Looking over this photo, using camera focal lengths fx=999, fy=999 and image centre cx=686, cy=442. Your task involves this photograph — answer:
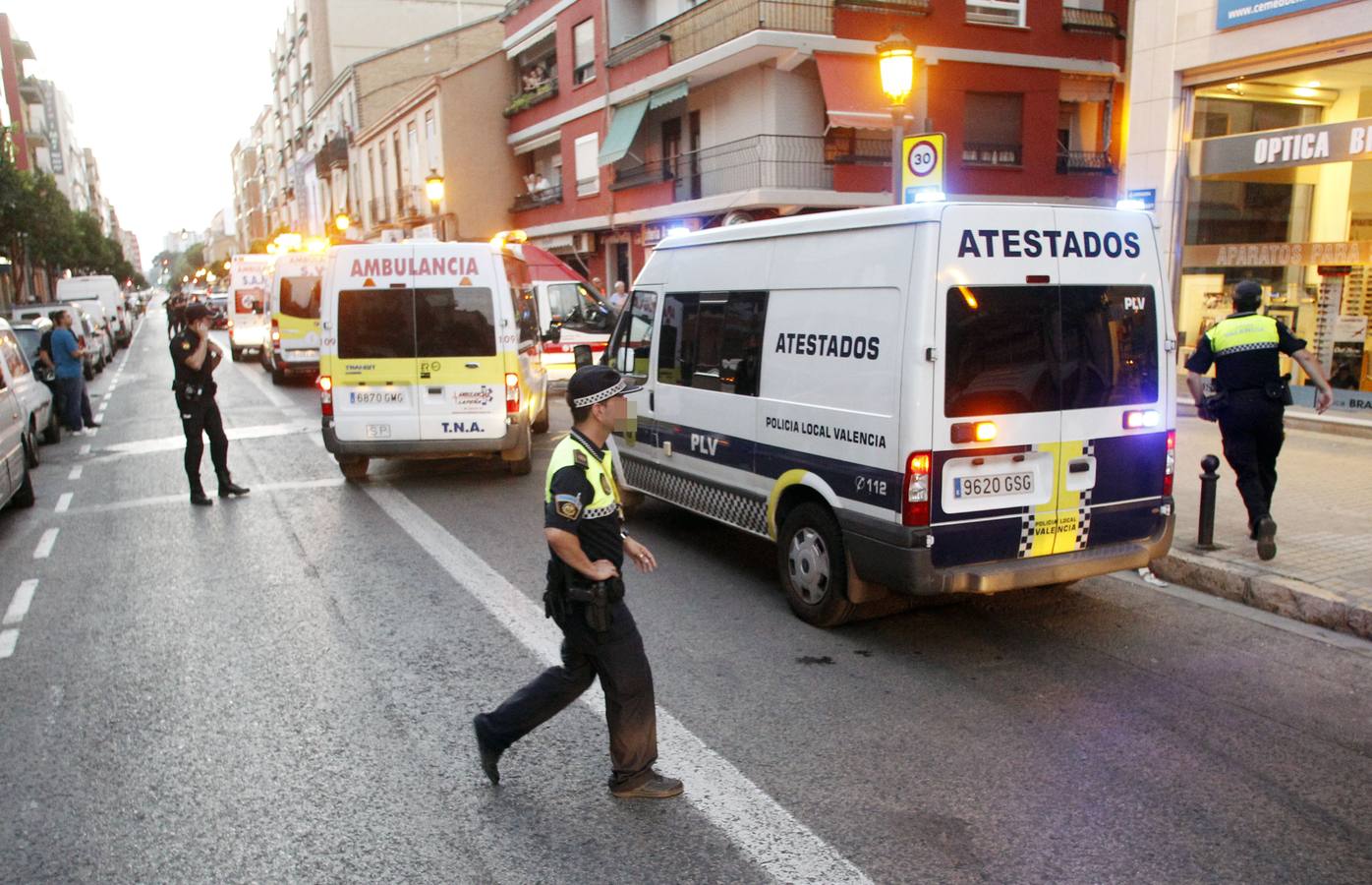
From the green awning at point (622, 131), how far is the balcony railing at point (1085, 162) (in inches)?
400

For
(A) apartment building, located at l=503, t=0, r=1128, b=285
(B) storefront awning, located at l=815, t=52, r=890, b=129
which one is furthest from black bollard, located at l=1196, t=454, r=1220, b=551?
(B) storefront awning, located at l=815, t=52, r=890, b=129

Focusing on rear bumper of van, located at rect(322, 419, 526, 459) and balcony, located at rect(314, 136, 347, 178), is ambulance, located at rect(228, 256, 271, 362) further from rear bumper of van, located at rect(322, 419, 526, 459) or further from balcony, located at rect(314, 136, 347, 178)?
balcony, located at rect(314, 136, 347, 178)

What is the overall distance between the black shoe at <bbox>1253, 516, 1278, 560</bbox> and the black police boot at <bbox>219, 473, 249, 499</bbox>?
8.83 metres

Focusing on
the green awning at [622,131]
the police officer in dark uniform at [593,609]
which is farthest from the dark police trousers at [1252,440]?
the green awning at [622,131]

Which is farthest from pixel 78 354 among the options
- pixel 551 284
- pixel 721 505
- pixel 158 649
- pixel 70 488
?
pixel 721 505

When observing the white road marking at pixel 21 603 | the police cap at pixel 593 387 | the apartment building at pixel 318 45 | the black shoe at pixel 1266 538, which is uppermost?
the apartment building at pixel 318 45

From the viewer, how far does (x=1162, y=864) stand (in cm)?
338

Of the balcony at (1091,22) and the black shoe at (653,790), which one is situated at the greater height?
the balcony at (1091,22)

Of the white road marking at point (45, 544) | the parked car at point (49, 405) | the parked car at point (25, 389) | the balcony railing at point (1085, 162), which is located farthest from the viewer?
the balcony railing at point (1085, 162)

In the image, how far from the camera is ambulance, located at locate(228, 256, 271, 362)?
1095 inches

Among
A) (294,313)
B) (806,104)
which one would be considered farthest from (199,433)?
(806,104)

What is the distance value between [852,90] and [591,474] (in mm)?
19232

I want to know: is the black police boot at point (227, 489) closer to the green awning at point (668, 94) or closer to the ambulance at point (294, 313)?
the ambulance at point (294, 313)

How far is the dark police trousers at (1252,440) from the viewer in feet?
21.9
